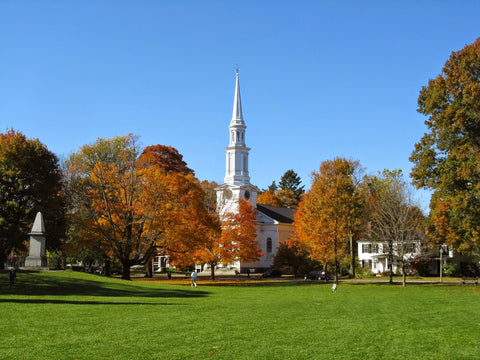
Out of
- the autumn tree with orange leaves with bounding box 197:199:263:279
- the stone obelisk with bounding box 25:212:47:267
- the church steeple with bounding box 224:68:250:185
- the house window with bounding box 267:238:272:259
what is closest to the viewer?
the stone obelisk with bounding box 25:212:47:267

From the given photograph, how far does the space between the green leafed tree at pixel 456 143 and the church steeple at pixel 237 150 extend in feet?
116

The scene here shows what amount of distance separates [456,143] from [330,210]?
455 inches

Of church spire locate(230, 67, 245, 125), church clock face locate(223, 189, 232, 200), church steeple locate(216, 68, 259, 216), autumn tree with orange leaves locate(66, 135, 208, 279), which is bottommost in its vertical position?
autumn tree with orange leaves locate(66, 135, 208, 279)

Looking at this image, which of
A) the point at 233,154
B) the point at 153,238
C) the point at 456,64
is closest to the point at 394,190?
the point at 456,64

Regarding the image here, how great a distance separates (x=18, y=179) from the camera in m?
41.8

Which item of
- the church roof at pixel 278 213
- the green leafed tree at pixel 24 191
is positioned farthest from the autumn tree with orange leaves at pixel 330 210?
the church roof at pixel 278 213

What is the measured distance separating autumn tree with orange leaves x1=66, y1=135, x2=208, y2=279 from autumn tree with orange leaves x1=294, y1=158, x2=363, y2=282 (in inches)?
373

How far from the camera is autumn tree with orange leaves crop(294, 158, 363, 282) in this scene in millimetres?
45375

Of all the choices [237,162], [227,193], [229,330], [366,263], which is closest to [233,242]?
[227,193]

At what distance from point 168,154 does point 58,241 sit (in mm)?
25231

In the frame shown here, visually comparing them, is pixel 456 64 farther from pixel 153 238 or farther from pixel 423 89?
pixel 153 238

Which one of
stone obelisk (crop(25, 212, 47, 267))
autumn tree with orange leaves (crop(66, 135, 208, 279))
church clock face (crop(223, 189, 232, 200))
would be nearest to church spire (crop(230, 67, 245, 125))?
church clock face (crop(223, 189, 232, 200))

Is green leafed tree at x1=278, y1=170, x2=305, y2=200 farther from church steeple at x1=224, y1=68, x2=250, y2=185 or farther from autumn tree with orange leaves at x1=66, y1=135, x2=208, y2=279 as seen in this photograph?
autumn tree with orange leaves at x1=66, y1=135, x2=208, y2=279

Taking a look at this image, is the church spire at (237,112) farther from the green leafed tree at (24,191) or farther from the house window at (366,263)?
the green leafed tree at (24,191)
